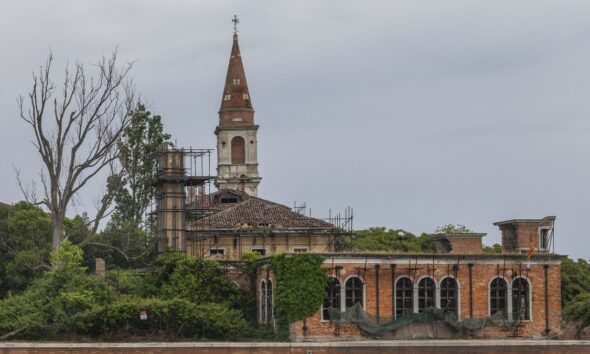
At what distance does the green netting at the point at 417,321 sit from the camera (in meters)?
59.3

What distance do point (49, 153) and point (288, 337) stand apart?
17.9 m

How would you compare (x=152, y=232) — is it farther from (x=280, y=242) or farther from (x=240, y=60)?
(x=240, y=60)

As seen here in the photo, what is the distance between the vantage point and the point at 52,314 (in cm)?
5784

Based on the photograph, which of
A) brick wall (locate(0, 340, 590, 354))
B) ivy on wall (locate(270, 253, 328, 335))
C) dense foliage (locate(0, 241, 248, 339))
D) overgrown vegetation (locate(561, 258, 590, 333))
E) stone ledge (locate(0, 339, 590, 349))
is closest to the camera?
brick wall (locate(0, 340, 590, 354))

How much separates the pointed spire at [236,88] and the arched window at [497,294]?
1534 inches

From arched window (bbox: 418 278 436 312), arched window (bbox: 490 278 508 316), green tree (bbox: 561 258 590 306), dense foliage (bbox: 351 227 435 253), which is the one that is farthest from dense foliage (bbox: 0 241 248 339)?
dense foliage (bbox: 351 227 435 253)

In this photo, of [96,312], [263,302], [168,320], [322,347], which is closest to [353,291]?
[322,347]

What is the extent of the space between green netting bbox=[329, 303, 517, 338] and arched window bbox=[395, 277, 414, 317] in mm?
533

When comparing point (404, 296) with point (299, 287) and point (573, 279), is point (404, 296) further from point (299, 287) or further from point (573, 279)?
point (573, 279)

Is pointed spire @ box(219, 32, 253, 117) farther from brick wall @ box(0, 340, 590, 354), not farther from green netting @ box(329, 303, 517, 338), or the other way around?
brick wall @ box(0, 340, 590, 354)

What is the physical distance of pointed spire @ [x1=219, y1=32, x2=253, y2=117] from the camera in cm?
9750

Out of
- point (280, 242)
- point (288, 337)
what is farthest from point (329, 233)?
point (288, 337)

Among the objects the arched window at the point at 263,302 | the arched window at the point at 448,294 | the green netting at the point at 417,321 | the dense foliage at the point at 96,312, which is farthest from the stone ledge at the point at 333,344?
the arched window at the point at 263,302

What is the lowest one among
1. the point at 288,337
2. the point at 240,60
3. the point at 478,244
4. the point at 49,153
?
the point at 288,337
